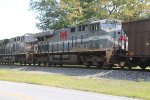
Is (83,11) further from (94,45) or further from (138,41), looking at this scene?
(138,41)

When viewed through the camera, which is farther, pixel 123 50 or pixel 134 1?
pixel 134 1

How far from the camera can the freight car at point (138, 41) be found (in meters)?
21.7

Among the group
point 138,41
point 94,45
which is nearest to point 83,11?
point 94,45

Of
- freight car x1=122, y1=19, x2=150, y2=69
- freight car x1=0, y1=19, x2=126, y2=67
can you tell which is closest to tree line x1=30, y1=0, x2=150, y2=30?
freight car x1=0, y1=19, x2=126, y2=67

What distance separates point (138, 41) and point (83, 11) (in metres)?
22.8

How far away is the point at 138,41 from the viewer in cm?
2238

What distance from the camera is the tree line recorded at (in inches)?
1610

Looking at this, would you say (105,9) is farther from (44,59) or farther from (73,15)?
(44,59)

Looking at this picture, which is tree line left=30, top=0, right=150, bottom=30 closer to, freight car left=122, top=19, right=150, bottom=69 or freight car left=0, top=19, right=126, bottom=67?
freight car left=0, top=19, right=126, bottom=67

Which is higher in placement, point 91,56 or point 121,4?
point 121,4

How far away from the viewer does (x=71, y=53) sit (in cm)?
3064

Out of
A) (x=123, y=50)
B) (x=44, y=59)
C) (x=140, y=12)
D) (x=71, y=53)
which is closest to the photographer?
(x=123, y=50)

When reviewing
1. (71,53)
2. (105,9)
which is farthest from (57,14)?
(71,53)

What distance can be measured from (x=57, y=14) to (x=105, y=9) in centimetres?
700
